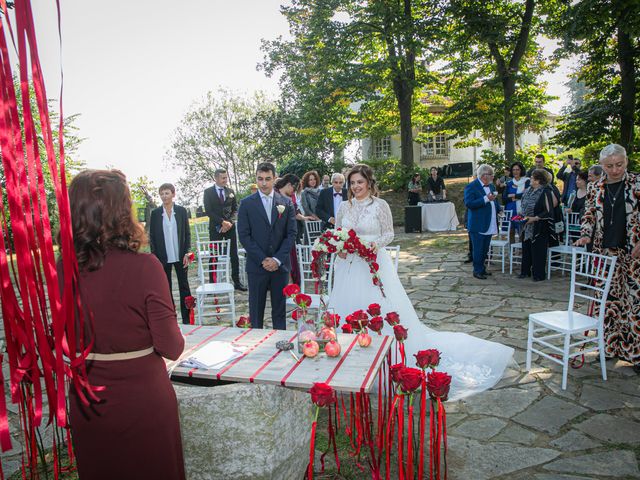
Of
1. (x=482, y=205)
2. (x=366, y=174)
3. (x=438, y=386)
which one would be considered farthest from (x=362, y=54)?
(x=438, y=386)

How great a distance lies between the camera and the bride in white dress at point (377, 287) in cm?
503

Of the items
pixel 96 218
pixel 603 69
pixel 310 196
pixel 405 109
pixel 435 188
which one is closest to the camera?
pixel 96 218

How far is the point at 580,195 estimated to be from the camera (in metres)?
9.24

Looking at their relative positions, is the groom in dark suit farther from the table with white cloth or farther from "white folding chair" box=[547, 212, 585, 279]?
the table with white cloth

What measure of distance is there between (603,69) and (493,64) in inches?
238

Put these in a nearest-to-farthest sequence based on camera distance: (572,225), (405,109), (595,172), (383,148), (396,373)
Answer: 1. (396,373)
2. (595,172)
3. (572,225)
4. (405,109)
5. (383,148)

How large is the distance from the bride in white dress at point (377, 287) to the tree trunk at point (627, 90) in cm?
1117

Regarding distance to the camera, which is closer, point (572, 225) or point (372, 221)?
point (372, 221)

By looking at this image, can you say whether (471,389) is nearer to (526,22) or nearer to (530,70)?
(526,22)

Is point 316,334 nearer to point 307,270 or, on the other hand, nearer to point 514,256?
point 307,270

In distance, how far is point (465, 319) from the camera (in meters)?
6.52

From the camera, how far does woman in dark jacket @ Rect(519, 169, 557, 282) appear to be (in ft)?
27.0

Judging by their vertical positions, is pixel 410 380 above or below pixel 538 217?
below

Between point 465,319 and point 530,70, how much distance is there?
709 inches
